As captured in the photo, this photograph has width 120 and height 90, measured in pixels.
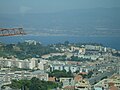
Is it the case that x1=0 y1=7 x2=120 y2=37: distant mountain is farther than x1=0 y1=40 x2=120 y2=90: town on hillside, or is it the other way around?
x1=0 y1=7 x2=120 y2=37: distant mountain

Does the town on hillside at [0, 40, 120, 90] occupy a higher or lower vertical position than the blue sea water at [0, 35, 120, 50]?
lower

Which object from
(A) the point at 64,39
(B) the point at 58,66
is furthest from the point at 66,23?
(B) the point at 58,66

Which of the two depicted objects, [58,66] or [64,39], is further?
[64,39]

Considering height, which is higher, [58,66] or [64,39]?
[64,39]

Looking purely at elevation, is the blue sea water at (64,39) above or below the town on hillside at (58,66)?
above

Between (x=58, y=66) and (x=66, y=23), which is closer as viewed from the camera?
(x=58, y=66)

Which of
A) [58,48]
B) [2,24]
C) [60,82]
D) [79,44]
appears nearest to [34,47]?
[58,48]

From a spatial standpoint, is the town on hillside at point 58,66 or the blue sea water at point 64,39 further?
the blue sea water at point 64,39

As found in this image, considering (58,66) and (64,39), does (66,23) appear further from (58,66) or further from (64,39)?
(58,66)

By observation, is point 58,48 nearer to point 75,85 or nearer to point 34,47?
point 34,47

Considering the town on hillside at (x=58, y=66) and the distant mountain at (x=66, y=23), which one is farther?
the distant mountain at (x=66, y=23)

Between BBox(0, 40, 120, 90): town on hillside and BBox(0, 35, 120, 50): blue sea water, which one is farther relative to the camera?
BBox(0, 35, 120, 50): blue sea water
